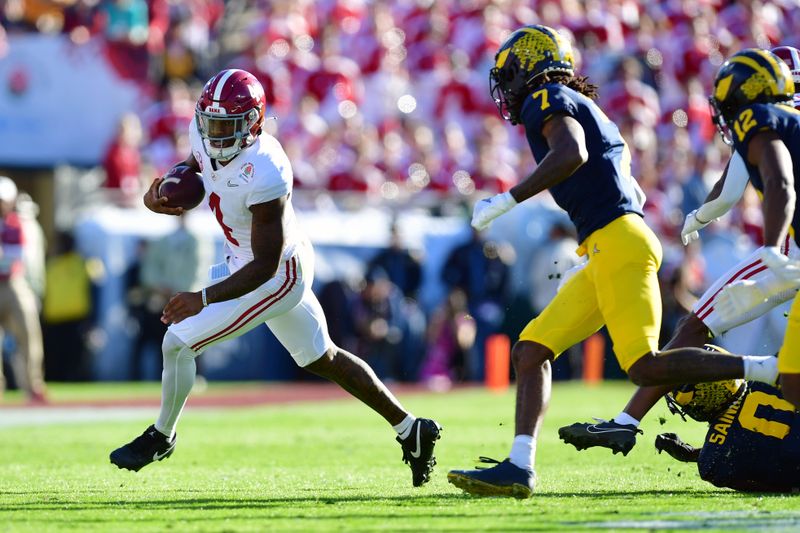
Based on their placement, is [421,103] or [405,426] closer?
[405,426]

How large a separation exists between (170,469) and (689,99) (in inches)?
463

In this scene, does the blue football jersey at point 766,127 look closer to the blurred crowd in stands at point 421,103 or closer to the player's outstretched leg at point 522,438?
the player's outstretched leg at point 522,438

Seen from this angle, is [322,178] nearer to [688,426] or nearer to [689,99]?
[689,99]

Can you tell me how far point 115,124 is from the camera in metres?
15.3

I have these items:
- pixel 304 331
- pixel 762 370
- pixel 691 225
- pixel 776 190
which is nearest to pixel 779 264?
pixel 776 190

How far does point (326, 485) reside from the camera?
636 centimetres

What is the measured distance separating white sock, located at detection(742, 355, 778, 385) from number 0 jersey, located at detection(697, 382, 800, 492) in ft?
1.39

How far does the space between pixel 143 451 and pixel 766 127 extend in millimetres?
2967

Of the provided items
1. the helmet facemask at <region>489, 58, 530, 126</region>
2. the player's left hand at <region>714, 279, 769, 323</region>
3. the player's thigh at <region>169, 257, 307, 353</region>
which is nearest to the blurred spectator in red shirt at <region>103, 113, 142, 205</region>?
the player's thigh at <region>169, 257, 307, 353</region>

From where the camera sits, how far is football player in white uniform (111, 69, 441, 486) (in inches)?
236

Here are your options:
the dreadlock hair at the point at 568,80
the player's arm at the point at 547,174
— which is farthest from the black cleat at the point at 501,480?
the dreadlock hair at the point at 568,80

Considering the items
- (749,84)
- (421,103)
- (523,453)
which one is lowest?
(523,453)

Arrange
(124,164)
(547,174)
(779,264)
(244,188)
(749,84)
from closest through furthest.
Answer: (779,264)
(547,174)
(749,84)
(244,188)
(124,164)

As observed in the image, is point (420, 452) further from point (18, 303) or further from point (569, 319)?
point (18, 303)
